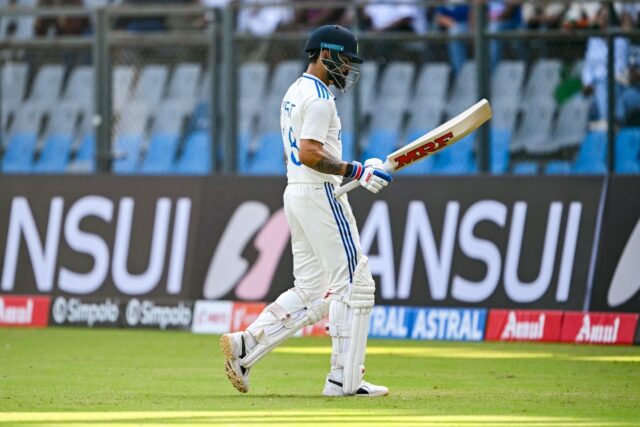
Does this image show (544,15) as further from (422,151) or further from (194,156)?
(422,151)

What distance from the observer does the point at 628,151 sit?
13828mm

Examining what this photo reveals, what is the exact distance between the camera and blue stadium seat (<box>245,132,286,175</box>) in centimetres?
1546

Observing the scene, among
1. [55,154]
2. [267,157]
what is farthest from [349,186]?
[55,154]

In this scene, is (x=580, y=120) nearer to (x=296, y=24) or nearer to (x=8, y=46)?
(x=296, y=24)

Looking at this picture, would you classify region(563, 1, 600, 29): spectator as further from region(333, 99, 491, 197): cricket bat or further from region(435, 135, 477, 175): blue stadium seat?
region(333, 99, 491, 197): cricket bat

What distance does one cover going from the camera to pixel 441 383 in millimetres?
9297

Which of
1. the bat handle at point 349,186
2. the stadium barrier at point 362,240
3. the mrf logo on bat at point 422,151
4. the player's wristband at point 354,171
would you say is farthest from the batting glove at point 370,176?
the stadium barrier at point 362,240

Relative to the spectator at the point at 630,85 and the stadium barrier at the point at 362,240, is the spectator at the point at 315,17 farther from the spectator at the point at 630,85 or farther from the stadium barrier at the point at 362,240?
the spectator at the point at 630,85

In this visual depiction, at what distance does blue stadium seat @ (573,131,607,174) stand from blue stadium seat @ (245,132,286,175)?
128 inches

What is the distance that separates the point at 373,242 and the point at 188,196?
2.00 metres

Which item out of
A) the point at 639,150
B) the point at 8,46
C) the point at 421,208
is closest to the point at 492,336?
the point at 421,208

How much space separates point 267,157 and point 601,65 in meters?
3.80

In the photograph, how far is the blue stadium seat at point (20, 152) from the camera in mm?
16500

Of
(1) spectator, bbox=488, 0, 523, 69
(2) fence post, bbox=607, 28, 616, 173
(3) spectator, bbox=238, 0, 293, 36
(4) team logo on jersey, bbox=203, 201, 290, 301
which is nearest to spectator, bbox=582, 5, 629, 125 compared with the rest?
(2) fence post, bbox=607, 28, 616, 173
